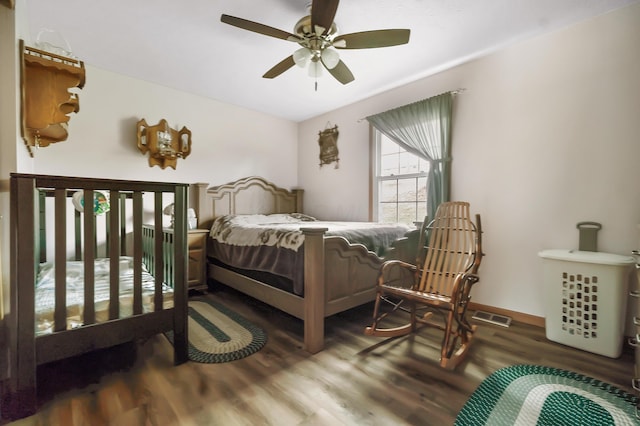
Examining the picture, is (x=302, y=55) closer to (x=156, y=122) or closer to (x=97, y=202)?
(x=156, y=122)

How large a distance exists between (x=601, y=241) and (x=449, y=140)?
56.6 inches

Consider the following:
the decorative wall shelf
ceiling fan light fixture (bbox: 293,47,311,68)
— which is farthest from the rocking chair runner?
the decorative wall shelf

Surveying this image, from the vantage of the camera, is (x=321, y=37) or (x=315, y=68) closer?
(x=321, y=37)

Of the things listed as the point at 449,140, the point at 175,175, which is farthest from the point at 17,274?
the point at 449,140

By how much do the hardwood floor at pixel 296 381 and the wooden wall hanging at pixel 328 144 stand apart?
2642mm

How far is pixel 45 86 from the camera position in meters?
1.68

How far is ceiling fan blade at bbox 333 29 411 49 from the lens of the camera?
1.82 m

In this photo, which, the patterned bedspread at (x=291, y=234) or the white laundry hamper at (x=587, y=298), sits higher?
the patterned bedspread at (x=291, y=234)

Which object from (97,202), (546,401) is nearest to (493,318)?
(546,401)

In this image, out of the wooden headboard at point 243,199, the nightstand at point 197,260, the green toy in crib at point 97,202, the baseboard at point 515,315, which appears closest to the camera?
the baseboard at point 515,315

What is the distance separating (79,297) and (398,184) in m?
3.09

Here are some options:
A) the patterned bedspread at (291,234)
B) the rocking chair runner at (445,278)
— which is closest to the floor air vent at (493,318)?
the rocking chair runner at (445,278)

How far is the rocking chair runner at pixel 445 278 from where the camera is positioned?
1765 mm

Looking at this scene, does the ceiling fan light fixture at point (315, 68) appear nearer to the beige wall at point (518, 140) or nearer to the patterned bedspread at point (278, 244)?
the patterned bedspread at point (278, 244)
